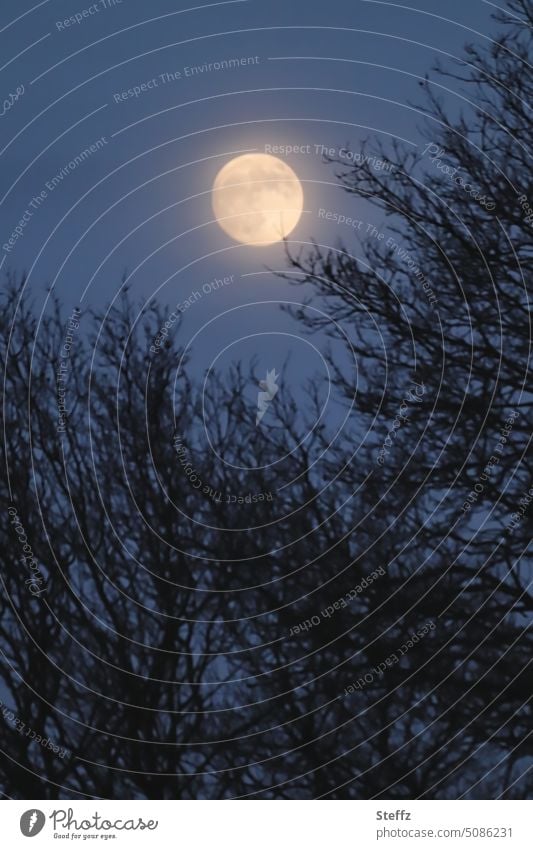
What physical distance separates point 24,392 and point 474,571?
4.18m

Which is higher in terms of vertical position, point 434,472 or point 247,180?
point 247,180

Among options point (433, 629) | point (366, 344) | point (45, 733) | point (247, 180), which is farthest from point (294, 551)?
point (247, 180)

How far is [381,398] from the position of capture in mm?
9586

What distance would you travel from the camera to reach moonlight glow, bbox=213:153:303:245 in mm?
9789

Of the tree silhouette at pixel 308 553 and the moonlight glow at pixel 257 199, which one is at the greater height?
the moonlight glow at pixel 257 199

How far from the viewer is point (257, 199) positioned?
9.91 m

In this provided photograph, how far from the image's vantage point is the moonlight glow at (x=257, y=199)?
979 centimetres

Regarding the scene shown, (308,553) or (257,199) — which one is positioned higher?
(257,199)

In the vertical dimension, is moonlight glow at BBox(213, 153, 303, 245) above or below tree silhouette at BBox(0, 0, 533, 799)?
above
